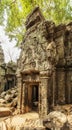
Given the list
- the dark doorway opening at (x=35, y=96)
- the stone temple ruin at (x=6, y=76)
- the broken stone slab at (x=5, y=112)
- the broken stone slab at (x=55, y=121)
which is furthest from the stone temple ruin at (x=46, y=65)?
the stone temple ruin at (x=6, y=76)

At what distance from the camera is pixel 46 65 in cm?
1041

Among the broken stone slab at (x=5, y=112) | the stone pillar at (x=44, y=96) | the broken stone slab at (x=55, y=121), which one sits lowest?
the broken stone slab at (x=5, y=112)

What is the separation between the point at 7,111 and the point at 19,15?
38.1ft

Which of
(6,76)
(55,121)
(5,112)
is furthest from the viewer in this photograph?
(6,76)

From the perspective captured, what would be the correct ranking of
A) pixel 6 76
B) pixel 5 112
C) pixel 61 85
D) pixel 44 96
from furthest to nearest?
pixel 6 76 < pixel 5 112 < pixel 61 85 < pixel 44 96

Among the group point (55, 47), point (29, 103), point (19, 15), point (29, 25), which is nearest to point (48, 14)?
point (19, 15)

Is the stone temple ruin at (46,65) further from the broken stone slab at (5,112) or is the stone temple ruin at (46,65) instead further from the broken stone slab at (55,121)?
the broken stone slab at (55,121)

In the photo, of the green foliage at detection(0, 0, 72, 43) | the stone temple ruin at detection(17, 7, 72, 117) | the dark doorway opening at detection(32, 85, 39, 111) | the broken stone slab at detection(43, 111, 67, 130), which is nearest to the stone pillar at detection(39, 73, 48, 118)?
the stone temple ruin at detection(17, 7, 72, 117)

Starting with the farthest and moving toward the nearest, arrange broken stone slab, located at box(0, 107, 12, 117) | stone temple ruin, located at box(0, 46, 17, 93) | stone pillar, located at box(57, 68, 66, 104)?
1. stone temple ruin, located at box(0, 46, 17, 93)
2. broken stone slab, located at box(0, 107, 12, 117)
3. stone pillar, located at box(57, 68, 66, 104)

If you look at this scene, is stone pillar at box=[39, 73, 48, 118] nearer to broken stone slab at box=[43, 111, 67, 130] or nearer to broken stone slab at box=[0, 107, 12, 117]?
broken stone slab at box=[43, 111, 67, 130]

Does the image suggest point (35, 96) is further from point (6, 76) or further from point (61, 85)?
point (6, 76)

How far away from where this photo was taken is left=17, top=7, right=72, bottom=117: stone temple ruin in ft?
34.4

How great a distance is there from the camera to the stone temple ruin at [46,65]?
10477 millimetres

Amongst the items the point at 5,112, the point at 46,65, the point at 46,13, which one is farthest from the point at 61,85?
the point at 46,13
